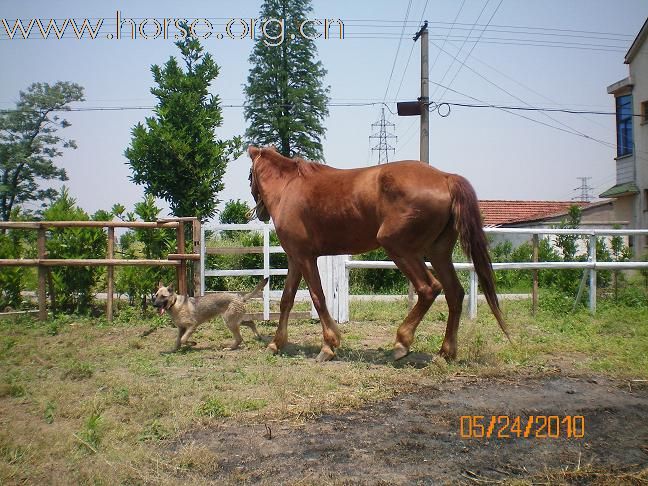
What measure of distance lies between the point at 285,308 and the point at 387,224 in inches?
76.3

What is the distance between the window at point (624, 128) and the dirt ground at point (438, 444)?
1561cm

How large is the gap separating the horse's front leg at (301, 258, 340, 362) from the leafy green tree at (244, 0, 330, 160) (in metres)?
15.9

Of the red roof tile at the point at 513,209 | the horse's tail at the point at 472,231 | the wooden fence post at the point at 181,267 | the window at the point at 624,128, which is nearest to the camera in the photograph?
the horse's tail at the point at 472,231

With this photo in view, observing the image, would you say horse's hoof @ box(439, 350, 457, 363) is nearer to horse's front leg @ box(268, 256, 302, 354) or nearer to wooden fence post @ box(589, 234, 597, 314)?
horse's front leg @ box(268, 256, 302, 354)

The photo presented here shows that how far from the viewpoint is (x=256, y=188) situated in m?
→ 7.43

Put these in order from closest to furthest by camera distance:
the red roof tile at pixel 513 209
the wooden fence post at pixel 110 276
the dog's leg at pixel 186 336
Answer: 1. the dog's leg at pixel 186 336
2. the wooden fence post at pixel 110 276
3. the red roof tile at pixel 513 209

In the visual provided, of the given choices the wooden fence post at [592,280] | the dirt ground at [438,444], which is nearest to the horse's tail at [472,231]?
the dirt ground at [438,444]

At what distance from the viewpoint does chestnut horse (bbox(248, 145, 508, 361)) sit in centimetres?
550

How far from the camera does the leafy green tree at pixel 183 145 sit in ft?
42.1

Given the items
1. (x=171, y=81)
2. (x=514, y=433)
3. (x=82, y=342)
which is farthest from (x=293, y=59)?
(x=514, y=433)

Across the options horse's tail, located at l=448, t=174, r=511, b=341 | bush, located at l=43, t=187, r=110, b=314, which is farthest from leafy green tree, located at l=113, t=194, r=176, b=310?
horse's tail, located at l=448, t=174, r=511, b=341

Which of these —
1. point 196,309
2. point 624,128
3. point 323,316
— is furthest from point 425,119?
point 624,128
